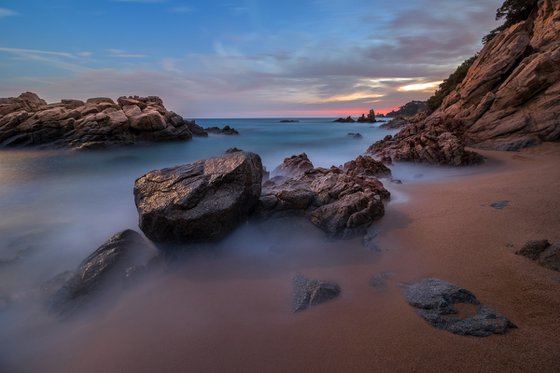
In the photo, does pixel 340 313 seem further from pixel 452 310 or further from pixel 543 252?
pixel 543 252

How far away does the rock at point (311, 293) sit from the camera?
14.3 ft

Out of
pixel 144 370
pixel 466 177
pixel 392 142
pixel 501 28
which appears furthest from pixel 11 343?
pixel 501 28

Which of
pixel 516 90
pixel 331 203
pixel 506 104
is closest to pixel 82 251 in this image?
pixel 331 203

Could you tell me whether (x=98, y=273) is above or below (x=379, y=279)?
below

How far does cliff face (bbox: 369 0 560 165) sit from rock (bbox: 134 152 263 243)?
10607 mm

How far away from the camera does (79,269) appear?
17.8 feet

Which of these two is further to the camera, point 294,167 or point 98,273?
point 294,167

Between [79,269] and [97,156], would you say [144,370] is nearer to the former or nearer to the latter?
[79,269]

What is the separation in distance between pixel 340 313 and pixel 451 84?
33264mm

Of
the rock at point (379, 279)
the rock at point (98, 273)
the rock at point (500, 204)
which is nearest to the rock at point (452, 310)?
the rock at point (379, 279)

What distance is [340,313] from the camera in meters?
4.13

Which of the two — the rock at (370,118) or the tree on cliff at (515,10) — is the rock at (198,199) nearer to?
the tree on cliff at (515,10)

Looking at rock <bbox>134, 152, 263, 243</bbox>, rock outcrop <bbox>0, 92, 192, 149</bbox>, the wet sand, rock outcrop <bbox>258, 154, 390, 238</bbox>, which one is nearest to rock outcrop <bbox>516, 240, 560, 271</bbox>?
the wet sand

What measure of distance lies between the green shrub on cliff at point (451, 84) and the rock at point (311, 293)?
30777 millimetres
